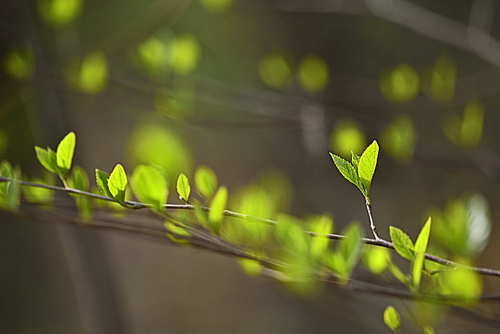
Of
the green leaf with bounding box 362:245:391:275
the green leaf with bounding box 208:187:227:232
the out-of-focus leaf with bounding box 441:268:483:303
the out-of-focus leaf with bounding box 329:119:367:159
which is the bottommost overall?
the out-of-focus leaf with bounding box 441:268:483:303

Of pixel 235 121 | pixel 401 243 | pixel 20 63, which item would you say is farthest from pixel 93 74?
pixel 235 121

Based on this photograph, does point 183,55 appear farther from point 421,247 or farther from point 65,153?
point 421,247

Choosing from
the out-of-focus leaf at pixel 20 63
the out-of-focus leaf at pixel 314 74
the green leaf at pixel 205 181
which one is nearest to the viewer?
the green leaf at pixel 205 181

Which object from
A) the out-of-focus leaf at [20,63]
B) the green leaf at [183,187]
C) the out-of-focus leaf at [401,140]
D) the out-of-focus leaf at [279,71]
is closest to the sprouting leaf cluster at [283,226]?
the green leaf at [183,187]

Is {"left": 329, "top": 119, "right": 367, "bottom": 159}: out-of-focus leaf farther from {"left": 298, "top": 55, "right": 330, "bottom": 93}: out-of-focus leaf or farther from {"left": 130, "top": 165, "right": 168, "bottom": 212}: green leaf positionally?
{"left": 130, "top": 165, "right": 168, "bottom": 212}: green leaf

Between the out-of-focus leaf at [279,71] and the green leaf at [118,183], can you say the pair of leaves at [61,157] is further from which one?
the out-of-focus leaf at [279,71]

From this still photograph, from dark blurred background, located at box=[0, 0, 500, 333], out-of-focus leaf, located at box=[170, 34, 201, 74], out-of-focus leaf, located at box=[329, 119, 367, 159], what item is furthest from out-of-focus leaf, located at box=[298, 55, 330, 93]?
out-of-focus leaf, located at box=[170, 34, 201, 74]
